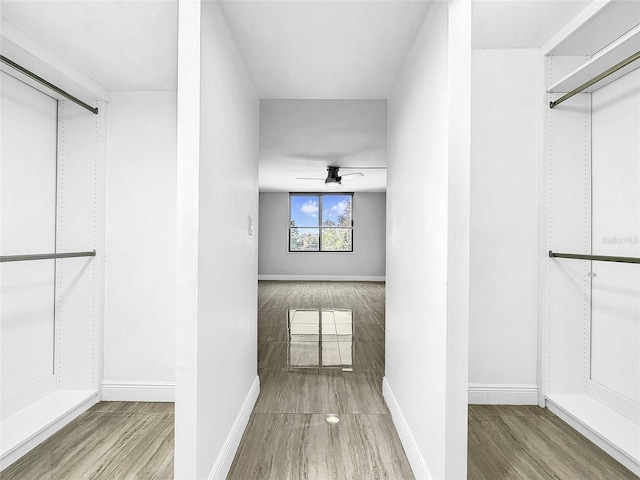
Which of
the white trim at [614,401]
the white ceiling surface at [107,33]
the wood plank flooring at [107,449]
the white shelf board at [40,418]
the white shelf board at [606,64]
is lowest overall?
the wood plank flooring at [107,449]

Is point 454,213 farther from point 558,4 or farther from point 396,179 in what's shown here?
point 558,4

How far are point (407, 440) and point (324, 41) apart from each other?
2.18 meters

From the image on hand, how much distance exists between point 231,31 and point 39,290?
201cm

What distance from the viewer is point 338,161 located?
627 centimetres

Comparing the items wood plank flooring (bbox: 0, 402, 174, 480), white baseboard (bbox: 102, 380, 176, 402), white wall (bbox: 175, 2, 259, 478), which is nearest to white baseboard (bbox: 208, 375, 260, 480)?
white wall (bbox: 175, 2, 259, 478)

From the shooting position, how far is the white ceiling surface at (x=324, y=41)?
1.75 m

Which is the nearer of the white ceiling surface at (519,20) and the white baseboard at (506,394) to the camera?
the white ceiling surface at (519,20)

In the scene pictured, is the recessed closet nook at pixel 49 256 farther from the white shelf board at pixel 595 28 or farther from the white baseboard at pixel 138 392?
the white shelf board at pixel 595 28

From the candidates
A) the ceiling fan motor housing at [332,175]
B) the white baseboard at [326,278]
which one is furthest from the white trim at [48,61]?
the white baseboard at [326,278]

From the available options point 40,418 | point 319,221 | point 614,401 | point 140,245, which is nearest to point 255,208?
point 140,245

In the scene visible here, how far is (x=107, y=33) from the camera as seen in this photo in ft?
6.33

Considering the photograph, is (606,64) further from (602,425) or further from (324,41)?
(602,425)

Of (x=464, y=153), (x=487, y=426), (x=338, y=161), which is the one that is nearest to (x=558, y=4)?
(x=464, y=153)

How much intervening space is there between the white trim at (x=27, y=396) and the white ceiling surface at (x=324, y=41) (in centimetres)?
246
